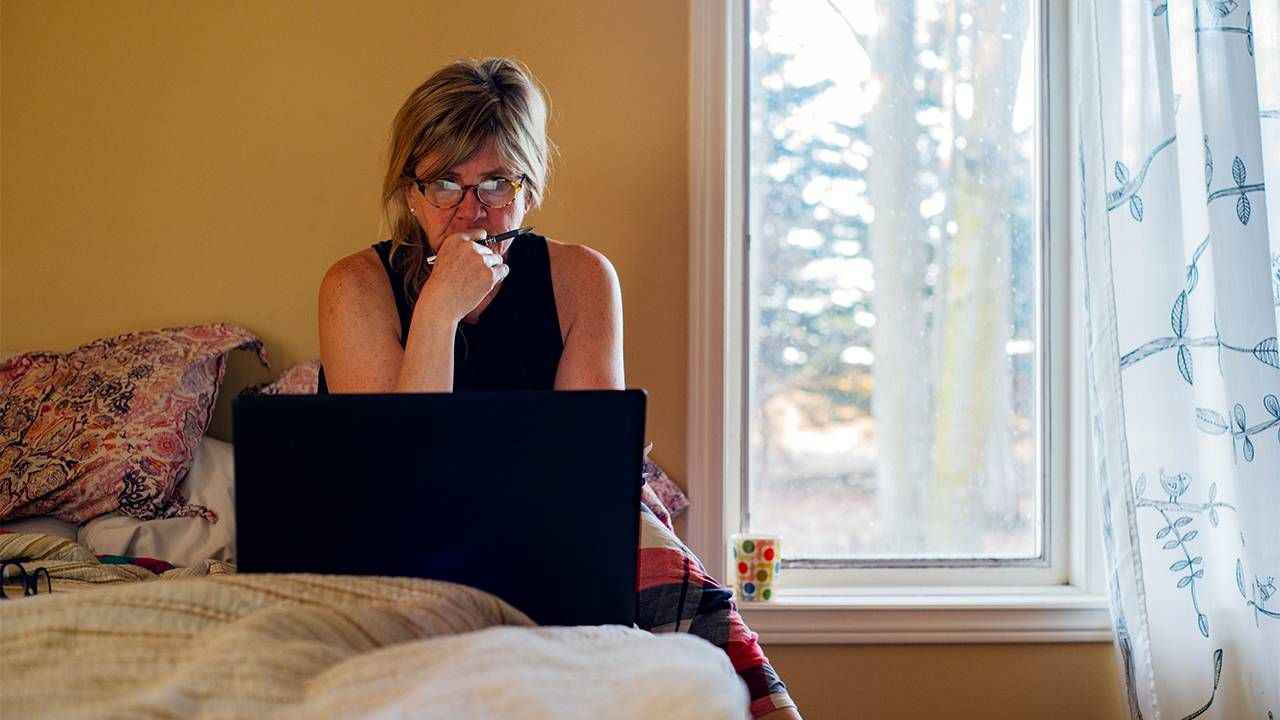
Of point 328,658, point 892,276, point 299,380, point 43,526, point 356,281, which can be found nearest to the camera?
point 328,658

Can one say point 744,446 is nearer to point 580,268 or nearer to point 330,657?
point 580,268

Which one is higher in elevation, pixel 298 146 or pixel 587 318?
pixel 298 146

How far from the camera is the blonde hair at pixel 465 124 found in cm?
156

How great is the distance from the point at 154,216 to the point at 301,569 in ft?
5.01

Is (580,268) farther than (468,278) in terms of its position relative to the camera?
Yes

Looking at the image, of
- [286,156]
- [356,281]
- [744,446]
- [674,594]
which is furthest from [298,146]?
[674,594]

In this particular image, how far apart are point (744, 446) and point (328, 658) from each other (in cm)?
154

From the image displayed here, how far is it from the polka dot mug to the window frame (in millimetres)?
34

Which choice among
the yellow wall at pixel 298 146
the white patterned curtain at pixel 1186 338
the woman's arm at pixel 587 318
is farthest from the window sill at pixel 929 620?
the woman's arm at pixel 587 318

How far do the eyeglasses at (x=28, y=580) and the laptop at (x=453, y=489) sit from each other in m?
0.48

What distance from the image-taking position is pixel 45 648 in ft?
2.38

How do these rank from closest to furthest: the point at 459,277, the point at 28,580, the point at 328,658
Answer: the point at 328,658, the point at 28,580, the point at 459,277

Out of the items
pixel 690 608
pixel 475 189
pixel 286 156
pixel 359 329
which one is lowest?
pixel 690 608

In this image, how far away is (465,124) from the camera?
5.14ft
